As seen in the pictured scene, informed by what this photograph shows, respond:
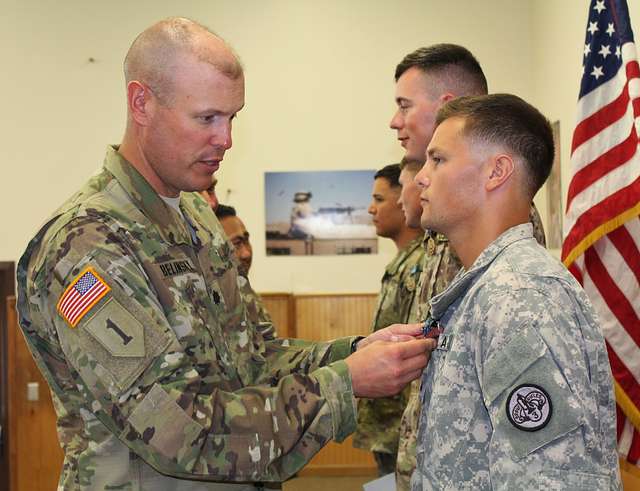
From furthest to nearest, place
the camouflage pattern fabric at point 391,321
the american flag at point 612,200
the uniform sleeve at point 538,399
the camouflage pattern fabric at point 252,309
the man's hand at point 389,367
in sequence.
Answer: the camouflage pattern fabric at point 391,321, the american flag at point 612,200, the camouflage pattern fabric at point 252,309, the man's hand at point 389,367, the uniform sleeve at point 538,399

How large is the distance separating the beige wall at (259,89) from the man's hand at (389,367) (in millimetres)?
5322

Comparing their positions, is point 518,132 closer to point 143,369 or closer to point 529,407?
point 529,407

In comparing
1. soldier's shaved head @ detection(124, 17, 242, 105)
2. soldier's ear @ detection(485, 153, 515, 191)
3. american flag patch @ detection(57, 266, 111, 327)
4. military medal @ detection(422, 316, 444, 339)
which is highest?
soldier's shaved head @ detection(124, 17, 242, 105)

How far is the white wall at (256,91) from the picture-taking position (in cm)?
722

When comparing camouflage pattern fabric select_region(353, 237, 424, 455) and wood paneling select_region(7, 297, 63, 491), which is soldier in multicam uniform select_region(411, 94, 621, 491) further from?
wood paneling select_region(7, 297, 63, 491)

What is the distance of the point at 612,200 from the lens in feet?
10.6

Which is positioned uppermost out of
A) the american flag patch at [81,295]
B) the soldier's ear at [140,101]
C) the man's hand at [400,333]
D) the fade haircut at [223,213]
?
the soldier's ear at [140,101]

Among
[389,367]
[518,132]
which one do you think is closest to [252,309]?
[389,367]

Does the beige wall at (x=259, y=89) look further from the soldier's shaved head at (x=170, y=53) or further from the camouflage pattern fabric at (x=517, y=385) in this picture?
the camouflage pattern fabric at (x=517, y=385)

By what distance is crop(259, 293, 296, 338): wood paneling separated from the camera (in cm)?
691

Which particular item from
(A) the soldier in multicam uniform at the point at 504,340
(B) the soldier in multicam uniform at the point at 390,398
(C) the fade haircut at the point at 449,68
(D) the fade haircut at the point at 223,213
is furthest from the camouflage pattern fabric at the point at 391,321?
(A) the soldier in multicam uniform at the point at 504,340

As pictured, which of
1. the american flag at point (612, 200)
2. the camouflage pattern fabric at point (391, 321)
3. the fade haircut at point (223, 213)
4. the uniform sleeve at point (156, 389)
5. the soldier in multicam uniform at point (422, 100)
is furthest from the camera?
the fade haircut at point (223, 213)

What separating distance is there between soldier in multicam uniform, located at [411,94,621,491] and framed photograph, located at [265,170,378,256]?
5.11 metres

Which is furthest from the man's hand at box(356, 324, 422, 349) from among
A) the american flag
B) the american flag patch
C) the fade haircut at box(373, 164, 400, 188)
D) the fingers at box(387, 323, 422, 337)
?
the fade haircut at box(373, 164, 400, 188)
